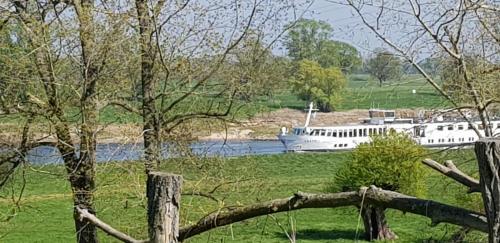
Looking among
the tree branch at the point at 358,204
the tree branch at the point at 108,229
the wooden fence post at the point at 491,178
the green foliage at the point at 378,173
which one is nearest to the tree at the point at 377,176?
the green foliage at the point at 378,173

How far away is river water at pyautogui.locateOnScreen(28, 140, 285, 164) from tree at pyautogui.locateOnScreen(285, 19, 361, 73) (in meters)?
1.04

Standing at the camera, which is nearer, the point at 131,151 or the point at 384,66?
the point at 131,151

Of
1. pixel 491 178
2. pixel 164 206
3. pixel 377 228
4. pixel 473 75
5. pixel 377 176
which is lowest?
pixel 377 228

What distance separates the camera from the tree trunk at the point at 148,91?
6881 mm

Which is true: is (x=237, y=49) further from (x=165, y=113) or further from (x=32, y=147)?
(x=32, y=147)

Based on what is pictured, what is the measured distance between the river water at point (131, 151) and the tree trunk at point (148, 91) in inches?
3.9

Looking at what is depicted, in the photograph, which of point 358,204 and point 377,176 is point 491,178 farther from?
point 377,176

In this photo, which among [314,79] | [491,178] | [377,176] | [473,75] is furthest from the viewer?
[377,176]

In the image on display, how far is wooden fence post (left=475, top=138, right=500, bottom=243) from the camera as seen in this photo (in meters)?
2.23

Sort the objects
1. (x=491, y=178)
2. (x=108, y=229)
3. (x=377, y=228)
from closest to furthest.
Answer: (x=491, y=178)
(x=108, y=229)
(x=377, y=228)

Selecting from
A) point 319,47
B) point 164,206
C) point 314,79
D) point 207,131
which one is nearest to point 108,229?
point 164,206

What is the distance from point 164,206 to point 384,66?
4798 mm

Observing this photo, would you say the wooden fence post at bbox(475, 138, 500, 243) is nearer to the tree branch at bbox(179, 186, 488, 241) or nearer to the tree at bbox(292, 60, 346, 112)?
the tree branch at bbox(179, 186, 488, 241)

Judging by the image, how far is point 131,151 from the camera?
6895mm
